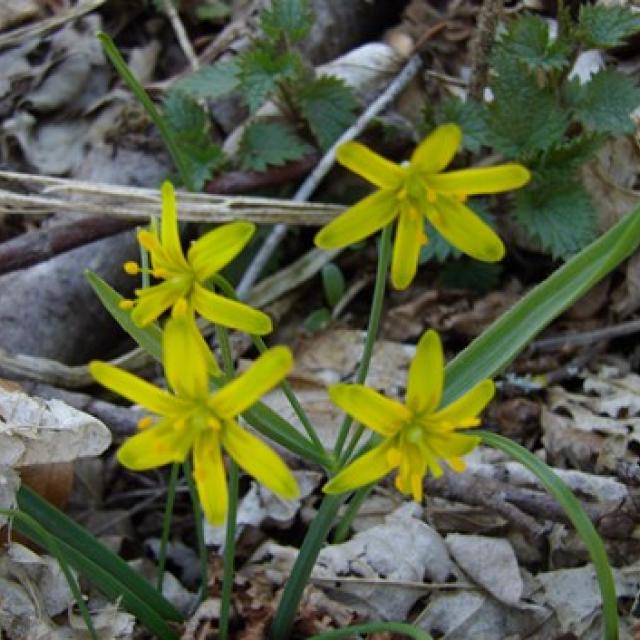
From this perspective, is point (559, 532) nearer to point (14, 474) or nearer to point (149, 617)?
point (149, 617)

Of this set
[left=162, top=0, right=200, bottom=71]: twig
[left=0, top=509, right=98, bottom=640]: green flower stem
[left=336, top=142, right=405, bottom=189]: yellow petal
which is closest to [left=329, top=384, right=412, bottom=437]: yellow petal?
[left=336, top=142, right=405, bottom=189]: yellow petal

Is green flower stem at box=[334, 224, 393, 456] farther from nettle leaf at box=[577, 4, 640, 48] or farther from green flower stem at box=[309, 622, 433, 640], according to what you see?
nettle leaf at box=[577, 4, 640, 48]

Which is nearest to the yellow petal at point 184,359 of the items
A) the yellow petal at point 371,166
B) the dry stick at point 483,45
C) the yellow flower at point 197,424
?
the yellow flower at point 197,424

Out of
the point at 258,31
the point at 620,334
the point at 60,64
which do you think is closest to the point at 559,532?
the point at 620,334

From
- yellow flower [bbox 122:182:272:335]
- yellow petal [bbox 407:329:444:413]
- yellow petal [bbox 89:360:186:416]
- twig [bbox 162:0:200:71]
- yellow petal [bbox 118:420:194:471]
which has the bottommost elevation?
yellow petal [bbox 118:420:194:471]

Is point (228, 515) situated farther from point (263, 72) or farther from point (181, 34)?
point (181, 34)

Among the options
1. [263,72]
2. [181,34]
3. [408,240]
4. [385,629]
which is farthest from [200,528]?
[181,34]
